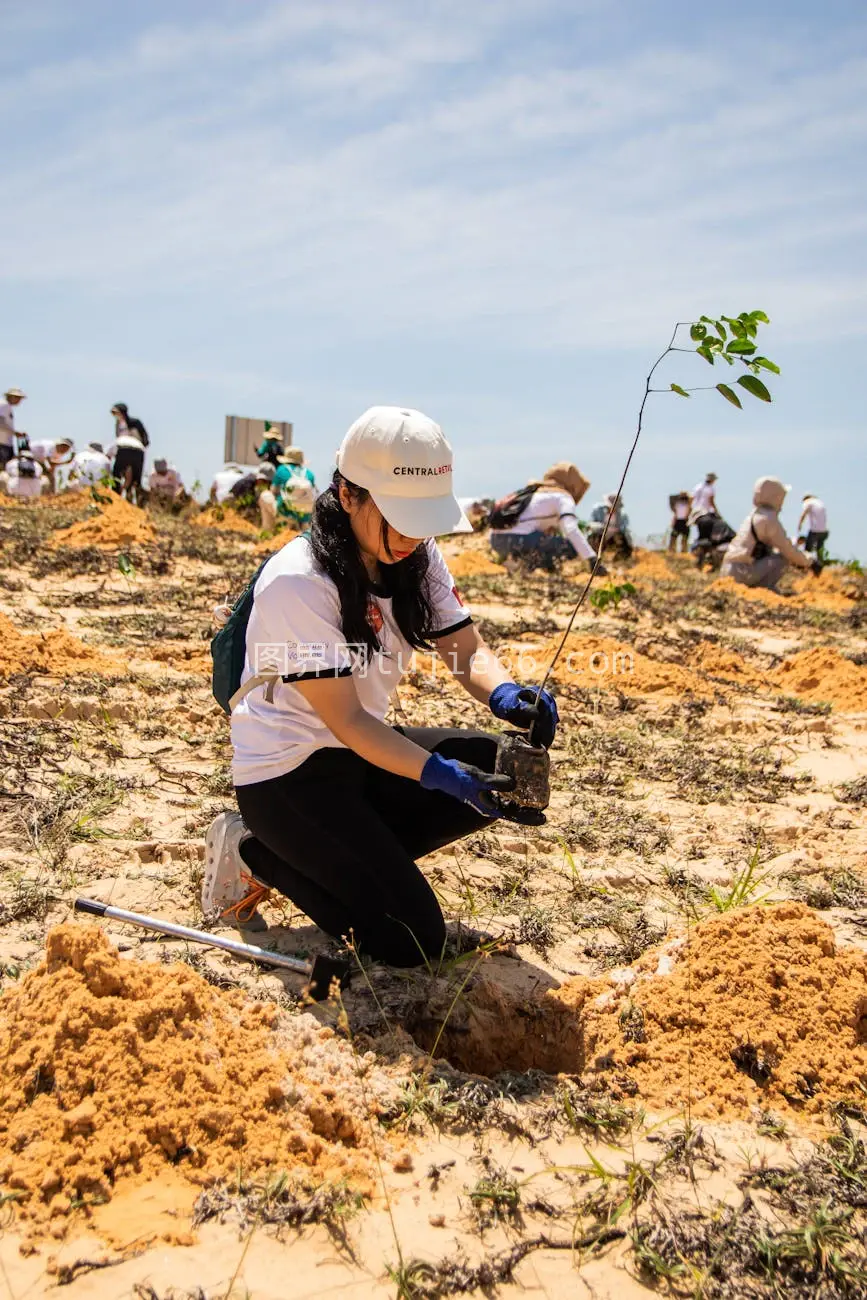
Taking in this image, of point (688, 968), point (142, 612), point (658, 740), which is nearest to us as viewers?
point (688, 968)

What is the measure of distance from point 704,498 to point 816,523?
1.49 meters

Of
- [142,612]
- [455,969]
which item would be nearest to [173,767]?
[455,969]

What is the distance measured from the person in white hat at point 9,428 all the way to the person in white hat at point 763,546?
8686mm

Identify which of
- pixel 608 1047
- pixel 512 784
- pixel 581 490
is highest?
pixel 581 490

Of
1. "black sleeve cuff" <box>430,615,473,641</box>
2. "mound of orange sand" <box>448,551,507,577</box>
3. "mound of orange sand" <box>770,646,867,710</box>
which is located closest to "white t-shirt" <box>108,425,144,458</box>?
"mound of orange sand" <box>448,551,507,577</box>

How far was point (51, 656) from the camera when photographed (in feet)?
14.9

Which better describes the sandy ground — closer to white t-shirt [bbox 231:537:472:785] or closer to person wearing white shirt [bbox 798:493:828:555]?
white t-shirt [bbox 231:537:472:785]

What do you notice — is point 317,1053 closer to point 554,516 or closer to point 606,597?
point 606,597

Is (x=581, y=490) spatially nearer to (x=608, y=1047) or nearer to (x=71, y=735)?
(x=71, y=735)

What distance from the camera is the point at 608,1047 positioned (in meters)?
2.03

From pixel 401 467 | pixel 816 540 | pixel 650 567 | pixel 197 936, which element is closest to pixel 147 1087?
pixel 197 936

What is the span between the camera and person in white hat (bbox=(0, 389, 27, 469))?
12.5 metres

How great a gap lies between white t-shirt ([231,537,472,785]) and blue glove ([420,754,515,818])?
28 cm

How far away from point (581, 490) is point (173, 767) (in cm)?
671
